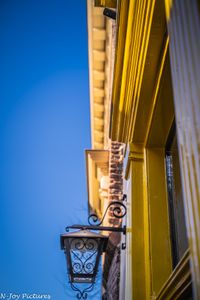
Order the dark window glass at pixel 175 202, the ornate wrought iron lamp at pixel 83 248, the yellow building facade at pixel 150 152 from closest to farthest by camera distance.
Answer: the yellow building facade at pixel 150 152, the dark window glass at pixel 175 202, the ornate wrought iron lamp at pixel 83 248

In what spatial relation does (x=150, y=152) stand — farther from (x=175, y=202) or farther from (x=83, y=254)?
(x=83, y=254)

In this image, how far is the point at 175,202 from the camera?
9.10 ft

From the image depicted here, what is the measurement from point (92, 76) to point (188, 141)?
348 inches

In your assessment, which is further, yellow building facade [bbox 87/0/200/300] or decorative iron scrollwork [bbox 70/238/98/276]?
decorative iron scrollwork [bbox 70/238/98/276]

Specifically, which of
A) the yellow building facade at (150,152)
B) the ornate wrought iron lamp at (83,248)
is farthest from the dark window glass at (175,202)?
the ornate wrought iron lamp at (83,248)

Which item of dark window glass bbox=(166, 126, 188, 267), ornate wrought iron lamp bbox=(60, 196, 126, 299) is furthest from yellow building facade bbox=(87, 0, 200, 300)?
ornate wrought iron lamp bbox=(60, 196, 126, 299)

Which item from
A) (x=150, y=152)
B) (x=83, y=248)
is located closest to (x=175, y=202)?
(x=150, y=152)

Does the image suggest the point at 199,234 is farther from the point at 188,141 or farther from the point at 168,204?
the point at 168,204

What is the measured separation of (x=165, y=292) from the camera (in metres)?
2.00

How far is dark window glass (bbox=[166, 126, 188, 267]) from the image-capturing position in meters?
2.56

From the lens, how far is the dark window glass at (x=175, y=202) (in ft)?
8.41

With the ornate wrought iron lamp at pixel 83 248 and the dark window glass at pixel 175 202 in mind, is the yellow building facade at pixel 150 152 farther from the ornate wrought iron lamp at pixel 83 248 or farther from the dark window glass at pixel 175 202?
the ornate wrought iron lamp at pixel 83 248

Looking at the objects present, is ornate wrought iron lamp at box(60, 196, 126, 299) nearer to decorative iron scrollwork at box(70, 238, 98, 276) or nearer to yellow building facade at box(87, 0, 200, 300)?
decorative iron scrollwork at box(70, 238, 98, 276)

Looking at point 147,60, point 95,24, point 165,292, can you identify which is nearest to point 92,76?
point 95,24
